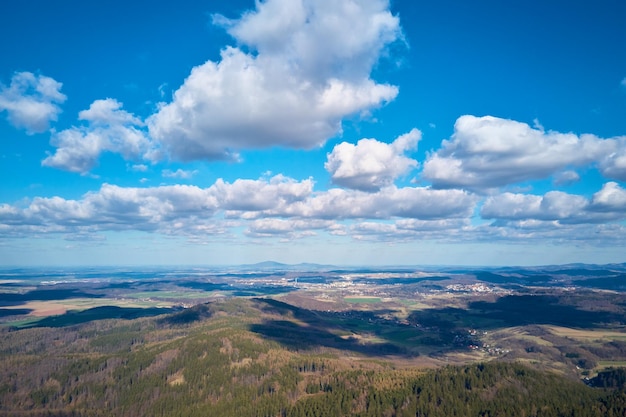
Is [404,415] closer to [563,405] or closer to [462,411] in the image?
[462,411]

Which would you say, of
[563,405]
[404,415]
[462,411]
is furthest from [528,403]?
[404,415]

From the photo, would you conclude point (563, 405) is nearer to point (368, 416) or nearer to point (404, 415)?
point (404, 415)

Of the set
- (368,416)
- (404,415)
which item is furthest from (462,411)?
(368,416)

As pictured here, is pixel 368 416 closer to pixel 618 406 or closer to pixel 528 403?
pixel 528 403

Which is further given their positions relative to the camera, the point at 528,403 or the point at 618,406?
the point at 528,403

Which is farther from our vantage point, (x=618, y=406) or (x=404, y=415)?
(x=404, y=415)

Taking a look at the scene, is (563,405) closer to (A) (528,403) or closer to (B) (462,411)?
(A) (528,403)
